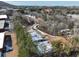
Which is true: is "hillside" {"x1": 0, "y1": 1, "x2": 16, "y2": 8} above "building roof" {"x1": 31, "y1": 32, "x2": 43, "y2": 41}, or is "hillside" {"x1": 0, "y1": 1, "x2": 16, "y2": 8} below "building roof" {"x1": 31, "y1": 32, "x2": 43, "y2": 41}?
above

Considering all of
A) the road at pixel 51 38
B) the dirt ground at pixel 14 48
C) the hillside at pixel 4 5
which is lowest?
the dirt ground at pixel 14 48

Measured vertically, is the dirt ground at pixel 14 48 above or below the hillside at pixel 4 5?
below

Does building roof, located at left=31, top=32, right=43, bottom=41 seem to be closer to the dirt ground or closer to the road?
the road

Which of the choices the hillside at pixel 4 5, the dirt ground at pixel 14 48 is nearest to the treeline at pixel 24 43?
the dirt ground at pixel 14 48

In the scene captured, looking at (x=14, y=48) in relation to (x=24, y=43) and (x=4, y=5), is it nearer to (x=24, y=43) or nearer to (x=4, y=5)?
(x=24, y=43)

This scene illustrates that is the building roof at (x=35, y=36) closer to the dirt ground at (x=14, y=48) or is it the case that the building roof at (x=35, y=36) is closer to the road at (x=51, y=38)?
the road at (x=51, y=38)

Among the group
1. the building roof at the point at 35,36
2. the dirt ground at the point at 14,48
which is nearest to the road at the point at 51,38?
the building roof at the point at 35,36

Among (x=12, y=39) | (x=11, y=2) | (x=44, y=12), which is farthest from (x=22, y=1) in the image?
(x=12, y=39)

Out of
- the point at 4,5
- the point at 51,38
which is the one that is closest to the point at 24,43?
the point at 51,38

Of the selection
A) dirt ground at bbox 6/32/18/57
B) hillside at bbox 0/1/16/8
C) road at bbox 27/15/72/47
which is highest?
hillside at bbox 0/1/16/8

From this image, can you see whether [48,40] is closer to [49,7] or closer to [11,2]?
[49,7]

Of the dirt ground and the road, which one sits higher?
the road

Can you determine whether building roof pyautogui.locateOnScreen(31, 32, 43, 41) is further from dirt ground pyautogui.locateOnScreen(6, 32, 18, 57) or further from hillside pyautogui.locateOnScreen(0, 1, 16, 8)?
hillside pyautogui.locateOnScreen(0, 1, 16, 8)

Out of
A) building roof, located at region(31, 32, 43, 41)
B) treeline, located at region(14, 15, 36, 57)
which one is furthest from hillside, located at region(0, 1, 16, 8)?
building roof, located at region(31, 32, 43, 41)
